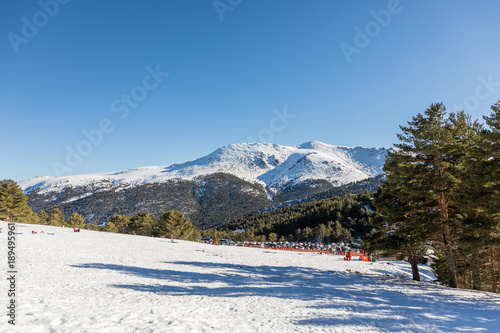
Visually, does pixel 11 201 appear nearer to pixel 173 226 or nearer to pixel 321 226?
pixel 173 226

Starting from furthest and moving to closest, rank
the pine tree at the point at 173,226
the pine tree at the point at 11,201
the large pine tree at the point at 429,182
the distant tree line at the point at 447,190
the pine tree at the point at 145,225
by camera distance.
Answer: the pine tree at the point at 145,225 → the pine tree at the point at 173,226 → the pine tree at the point at 11,201 → the large pine tree at the point at 429,182 → the distant tree line at the point at 447,190

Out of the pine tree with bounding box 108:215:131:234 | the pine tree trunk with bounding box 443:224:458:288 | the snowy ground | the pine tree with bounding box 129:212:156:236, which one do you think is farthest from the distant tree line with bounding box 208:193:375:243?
the pine tree trunk with bounding box 443:224:458:288

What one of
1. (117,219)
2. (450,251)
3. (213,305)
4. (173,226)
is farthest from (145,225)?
(450,251)

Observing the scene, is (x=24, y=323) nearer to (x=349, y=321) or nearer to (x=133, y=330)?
(x=133, y=330)

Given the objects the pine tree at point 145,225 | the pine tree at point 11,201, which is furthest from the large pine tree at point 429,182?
the pine tree at point 145,225

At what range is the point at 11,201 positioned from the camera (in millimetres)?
44031

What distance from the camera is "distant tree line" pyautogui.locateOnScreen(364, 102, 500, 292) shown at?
13.3m

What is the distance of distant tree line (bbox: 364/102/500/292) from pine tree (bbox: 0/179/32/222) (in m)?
56.5

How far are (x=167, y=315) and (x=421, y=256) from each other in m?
20.4

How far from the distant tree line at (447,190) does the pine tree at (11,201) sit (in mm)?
56528

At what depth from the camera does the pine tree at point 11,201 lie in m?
43.1

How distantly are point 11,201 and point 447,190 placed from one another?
61.6 metres

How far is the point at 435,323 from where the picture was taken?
865 cm

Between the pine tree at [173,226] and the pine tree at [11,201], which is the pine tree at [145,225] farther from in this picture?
the pine tree at [11,201]
